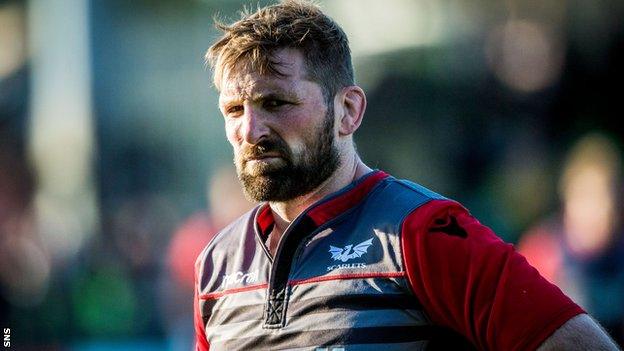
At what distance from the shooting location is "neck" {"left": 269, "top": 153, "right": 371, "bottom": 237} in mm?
2932

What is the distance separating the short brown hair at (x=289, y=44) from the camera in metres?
2.87

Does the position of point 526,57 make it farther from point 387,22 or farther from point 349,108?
point 349,108

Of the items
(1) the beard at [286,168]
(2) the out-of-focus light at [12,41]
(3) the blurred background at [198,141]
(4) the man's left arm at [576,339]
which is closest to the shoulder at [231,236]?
(1) the beard at [286,168]

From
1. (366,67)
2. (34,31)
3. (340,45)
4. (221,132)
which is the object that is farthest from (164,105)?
(340,45)

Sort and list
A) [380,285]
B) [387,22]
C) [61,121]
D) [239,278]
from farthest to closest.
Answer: [61,121] → [387,22] → [239,278] → [380,285]

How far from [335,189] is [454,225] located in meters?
0.47

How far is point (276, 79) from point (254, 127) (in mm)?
145

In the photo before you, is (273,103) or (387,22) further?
(387,22)

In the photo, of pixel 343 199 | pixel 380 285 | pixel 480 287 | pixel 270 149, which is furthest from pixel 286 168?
pixel 480 287

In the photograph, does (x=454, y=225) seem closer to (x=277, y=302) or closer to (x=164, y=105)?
(x=277, y=302)

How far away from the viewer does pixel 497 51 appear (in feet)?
24.6

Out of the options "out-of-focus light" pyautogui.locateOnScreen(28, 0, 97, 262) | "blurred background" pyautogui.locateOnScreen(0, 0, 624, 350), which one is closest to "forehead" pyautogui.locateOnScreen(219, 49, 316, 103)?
"blurred background" pyautogui.locateOnScreen(0, 0, 624, 350)

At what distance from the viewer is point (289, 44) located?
2879mm

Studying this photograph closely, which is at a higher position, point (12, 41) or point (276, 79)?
point (276, 79)
